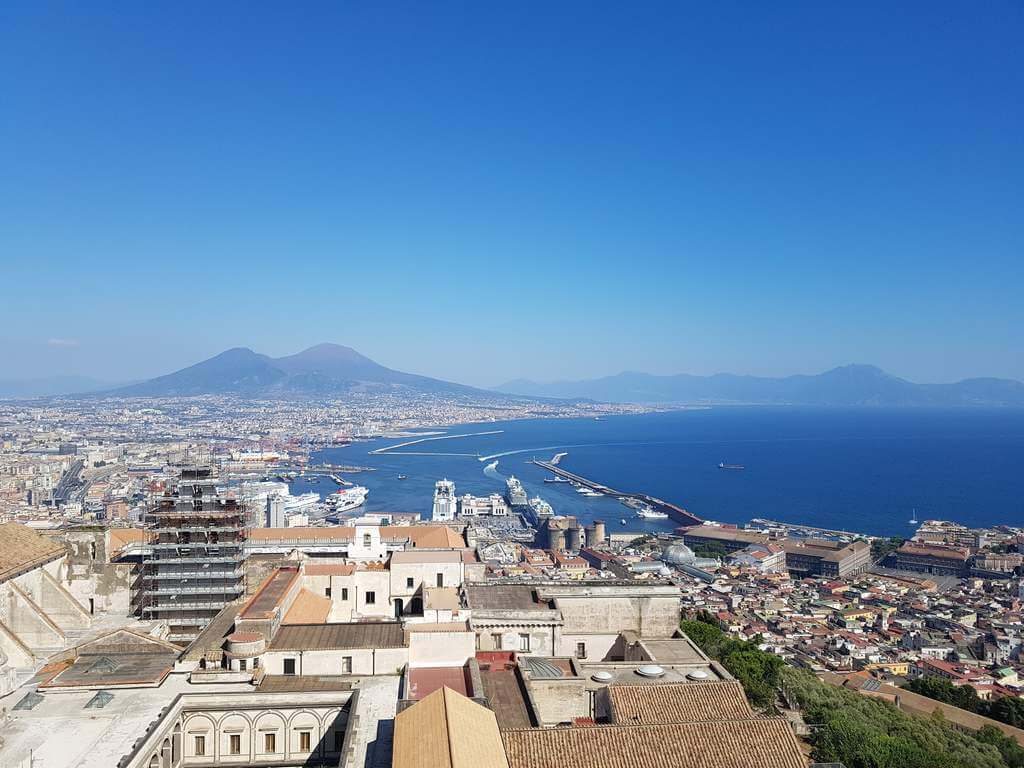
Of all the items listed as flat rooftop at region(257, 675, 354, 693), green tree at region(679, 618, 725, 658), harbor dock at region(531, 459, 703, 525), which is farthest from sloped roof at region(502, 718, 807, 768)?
harbor dock at region(531, 459, 703, 525)

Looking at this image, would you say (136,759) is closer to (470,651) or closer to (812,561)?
(470,651)

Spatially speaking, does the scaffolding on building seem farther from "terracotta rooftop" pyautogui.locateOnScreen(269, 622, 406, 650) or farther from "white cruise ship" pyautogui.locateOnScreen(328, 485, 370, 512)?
"white cruise ship" pyautogui.locateOnScreen(328, 485, 370, 512)

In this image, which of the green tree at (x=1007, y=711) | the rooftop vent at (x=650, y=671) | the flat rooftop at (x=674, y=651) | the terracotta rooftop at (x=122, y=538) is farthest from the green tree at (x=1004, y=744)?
the terracotta rooftop at (x=122, y=538)

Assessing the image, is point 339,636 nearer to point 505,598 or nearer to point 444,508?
point 505,598

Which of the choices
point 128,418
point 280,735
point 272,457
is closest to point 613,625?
point 280,735

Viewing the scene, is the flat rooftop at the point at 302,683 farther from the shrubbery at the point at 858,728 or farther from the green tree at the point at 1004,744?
the green tree at the point at 1004,744

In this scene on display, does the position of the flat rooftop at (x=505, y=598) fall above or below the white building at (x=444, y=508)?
above
